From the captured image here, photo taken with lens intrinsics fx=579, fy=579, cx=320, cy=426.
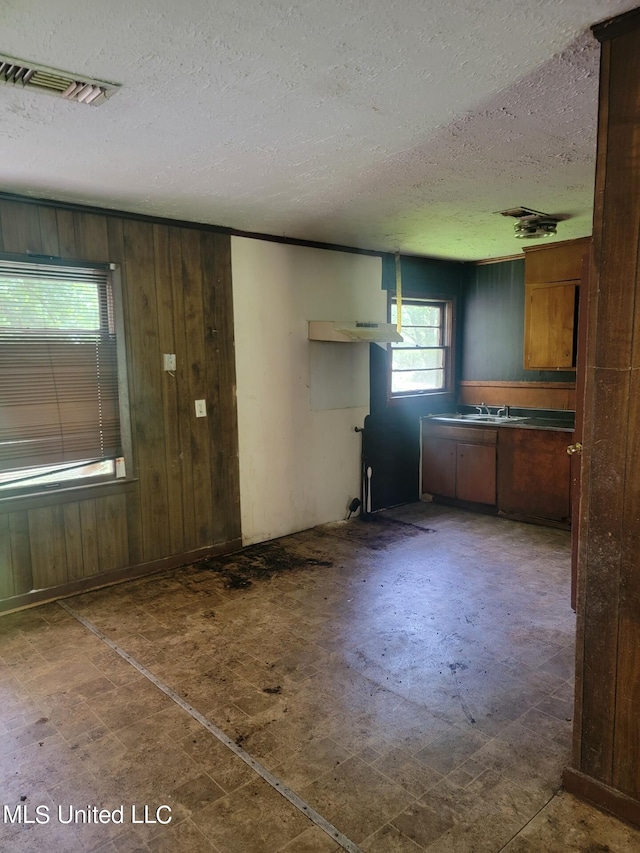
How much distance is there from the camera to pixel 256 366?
466 centimetres

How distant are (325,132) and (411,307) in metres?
3.66

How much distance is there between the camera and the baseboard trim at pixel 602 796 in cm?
187

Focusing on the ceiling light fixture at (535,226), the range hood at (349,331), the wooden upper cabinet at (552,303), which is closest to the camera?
the ceiling light fixture at (535,226)

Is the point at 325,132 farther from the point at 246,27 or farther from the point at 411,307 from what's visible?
the point at 411,307

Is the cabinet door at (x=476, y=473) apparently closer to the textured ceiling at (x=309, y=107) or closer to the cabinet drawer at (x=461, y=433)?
the cabinet drawer at (x=461, y=433)

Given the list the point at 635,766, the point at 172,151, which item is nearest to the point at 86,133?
the point at 172,151

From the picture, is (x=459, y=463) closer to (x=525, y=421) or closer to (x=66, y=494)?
(x=525, y=421)

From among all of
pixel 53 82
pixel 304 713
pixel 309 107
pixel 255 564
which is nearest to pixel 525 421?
pixel 255 564

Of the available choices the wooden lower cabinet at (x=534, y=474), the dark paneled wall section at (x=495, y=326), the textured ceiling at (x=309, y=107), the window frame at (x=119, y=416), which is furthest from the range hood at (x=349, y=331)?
the window frame at (x=119, y=416)

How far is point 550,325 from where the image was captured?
5.08 metres

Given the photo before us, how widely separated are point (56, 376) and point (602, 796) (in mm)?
3468

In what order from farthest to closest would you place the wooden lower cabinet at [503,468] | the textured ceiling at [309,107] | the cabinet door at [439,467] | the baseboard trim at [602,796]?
1. the cabinet door at [439,467]
2. the wooden lower cabinet at [503,468]
3. the baseboard trim at [602,796]
4. the textured ceiling at [309,107]

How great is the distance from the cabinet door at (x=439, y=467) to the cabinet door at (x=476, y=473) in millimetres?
73

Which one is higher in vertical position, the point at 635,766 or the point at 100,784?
the point at 635,766
